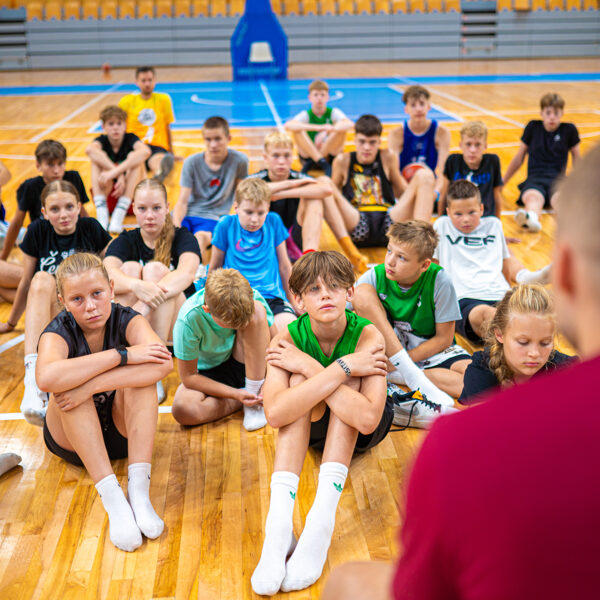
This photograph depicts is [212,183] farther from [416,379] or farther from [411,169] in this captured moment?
[416,379]

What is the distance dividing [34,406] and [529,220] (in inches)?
160

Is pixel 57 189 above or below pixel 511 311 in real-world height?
above

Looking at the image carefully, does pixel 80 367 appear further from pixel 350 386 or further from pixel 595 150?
pixel 595 150

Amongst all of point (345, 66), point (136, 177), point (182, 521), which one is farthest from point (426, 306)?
point (345, 66)

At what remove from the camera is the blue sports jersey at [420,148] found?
253 inches

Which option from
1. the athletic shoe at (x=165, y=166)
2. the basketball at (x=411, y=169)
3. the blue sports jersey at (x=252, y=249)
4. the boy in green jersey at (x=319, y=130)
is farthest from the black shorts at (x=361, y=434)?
A: the athletic shoe at (x=165, y=166)

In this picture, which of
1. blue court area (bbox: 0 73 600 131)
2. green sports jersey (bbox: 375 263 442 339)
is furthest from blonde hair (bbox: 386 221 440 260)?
blue court area (bbox: 0 73 600 131)

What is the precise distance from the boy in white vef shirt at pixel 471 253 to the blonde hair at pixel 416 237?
69cm

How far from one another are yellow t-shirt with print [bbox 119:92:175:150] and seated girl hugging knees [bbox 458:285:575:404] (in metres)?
5.81

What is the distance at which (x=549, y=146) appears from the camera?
21.1 ft

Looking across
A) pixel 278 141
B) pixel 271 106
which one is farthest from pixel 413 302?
pixel 271 106

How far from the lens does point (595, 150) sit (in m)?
0.82

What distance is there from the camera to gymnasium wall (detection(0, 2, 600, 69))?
61.4ft

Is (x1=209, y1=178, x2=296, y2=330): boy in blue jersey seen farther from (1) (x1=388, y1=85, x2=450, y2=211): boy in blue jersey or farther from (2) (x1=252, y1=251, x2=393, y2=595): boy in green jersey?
(1) (x1=388, y1=85, x2=450, y2=211): boy in blue jersey
